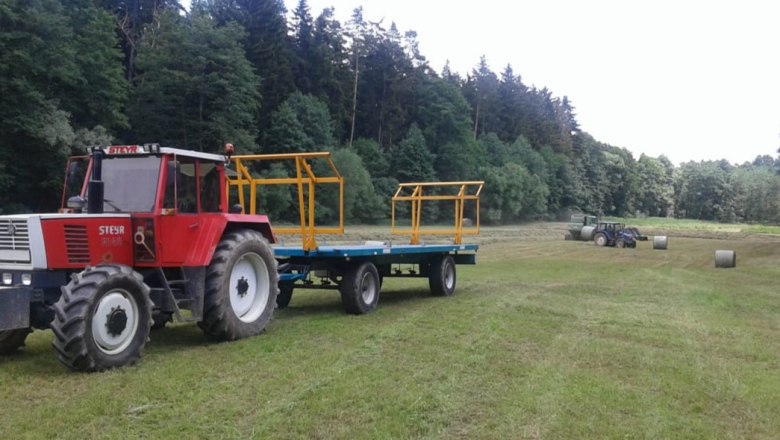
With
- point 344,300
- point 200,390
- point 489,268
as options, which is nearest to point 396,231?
point 344,300

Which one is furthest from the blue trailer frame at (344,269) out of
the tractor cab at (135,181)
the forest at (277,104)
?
the forest at (277,104)

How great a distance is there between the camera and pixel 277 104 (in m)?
60.1

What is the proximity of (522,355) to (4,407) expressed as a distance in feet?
17.7

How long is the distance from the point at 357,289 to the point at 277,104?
169 feet

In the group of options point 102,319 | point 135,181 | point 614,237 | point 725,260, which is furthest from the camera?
point 614,237

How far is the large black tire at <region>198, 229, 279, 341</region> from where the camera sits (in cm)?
808

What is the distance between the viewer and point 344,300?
11070 mm

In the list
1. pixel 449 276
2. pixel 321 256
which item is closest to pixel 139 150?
pixel 321 256

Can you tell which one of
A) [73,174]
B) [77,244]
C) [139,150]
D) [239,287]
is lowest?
[239,287]

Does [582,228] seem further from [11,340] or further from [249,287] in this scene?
[11,340]

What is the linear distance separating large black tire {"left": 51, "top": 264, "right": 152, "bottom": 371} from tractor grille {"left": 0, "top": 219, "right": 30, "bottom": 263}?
0.69 meters

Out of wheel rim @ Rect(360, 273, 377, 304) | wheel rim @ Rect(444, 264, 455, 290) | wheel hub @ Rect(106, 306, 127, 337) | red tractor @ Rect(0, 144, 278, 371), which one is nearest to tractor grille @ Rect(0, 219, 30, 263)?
red tractor @ Rect(0, 144, 278, 371)

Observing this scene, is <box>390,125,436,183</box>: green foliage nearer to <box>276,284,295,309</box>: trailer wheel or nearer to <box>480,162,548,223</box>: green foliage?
<box>480,162,548,223</box>: green foliage

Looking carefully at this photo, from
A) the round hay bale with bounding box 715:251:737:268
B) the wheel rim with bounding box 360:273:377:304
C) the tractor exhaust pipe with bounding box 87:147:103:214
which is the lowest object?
the round hay bale with bounding box 715:251:737:268
